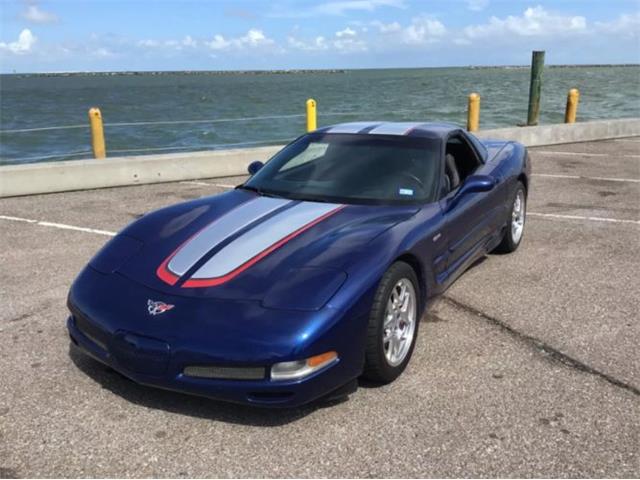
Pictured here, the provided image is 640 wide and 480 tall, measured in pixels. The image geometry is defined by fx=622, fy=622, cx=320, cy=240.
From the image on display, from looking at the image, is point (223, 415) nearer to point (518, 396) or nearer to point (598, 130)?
point (518, 396)

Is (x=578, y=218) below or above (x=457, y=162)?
below

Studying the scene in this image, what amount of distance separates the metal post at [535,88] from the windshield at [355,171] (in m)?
10.9

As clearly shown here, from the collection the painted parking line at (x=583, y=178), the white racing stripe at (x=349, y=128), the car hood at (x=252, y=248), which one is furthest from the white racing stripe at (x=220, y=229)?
the painted parking line at (x=583, y=178)

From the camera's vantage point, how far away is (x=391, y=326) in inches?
130

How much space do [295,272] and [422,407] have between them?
36.6 inches

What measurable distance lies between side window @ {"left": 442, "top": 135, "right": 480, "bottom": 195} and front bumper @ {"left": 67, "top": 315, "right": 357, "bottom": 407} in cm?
180

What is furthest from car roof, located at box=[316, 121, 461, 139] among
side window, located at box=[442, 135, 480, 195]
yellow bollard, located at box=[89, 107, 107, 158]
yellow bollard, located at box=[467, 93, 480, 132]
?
yellow bollard, located at box=[467, 93, 480, 132]

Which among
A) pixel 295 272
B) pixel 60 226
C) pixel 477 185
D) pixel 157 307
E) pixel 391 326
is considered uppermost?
pixel 477 185

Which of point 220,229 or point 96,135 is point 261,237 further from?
Answer: point 96,135

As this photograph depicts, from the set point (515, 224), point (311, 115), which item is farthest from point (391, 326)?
point (311, 115)

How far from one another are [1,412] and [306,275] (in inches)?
65.4

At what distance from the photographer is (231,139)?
2580cm

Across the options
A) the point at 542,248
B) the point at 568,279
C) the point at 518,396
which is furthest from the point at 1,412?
the point at 542,248

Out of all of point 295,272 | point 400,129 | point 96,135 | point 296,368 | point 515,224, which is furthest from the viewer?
point 96,135
